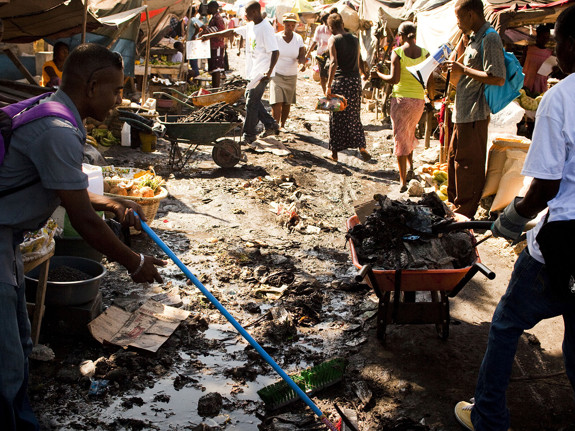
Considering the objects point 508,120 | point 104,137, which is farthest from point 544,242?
point 104,137

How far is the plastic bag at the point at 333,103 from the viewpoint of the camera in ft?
32.4

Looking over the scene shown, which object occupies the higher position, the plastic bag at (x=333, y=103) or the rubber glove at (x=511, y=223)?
the rubber glove at (x=511, y=223)

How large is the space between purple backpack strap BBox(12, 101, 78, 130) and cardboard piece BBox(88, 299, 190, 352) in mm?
2256

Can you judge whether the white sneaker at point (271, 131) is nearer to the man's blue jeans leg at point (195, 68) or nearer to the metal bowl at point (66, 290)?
the metal bowl at point (66, 290)

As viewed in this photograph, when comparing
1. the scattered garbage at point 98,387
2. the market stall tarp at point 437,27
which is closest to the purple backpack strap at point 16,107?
the scattered garbage at point 98,387

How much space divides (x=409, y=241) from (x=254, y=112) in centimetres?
716

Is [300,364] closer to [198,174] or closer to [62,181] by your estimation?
[62,181]

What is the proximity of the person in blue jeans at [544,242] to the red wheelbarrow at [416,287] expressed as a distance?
83 cm

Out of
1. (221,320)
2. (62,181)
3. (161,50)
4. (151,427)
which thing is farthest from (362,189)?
(161,50)

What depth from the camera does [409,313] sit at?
14.4 feet

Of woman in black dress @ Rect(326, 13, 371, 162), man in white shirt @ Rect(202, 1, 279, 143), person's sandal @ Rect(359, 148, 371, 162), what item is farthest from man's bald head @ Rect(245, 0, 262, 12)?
person's sandal @ Rect(359, 148, 371, 162)

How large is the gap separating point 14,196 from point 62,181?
267 mm

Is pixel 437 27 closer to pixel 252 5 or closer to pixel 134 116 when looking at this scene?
pixel 252 5

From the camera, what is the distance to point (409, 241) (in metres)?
4.36
